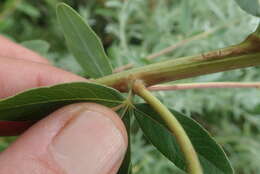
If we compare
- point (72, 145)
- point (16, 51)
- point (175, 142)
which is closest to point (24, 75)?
point (16, 51)

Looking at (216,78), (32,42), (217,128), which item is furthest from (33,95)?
(217,128)

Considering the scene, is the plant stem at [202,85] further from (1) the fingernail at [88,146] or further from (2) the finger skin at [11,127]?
(2) the finger skin at [11,127]

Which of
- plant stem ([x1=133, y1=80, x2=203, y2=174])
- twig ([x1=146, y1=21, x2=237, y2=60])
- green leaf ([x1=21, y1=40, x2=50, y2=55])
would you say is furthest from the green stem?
twig ([x1=146, y1=21, x2=237, y2=60])

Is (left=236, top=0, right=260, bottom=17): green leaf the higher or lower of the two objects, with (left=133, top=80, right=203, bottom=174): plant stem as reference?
higher

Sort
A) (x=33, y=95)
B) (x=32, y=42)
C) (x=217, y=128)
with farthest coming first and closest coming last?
(x=217, y=128), (x=32, y=42), (x=33, y=95)

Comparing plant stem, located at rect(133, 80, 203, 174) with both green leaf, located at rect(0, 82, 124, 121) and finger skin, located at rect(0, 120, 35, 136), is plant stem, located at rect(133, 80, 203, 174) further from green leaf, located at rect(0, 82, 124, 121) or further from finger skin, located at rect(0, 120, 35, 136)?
finger skin, located at rect(0, 120, 35, 136)

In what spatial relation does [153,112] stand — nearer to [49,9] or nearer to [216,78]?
[216,78]
